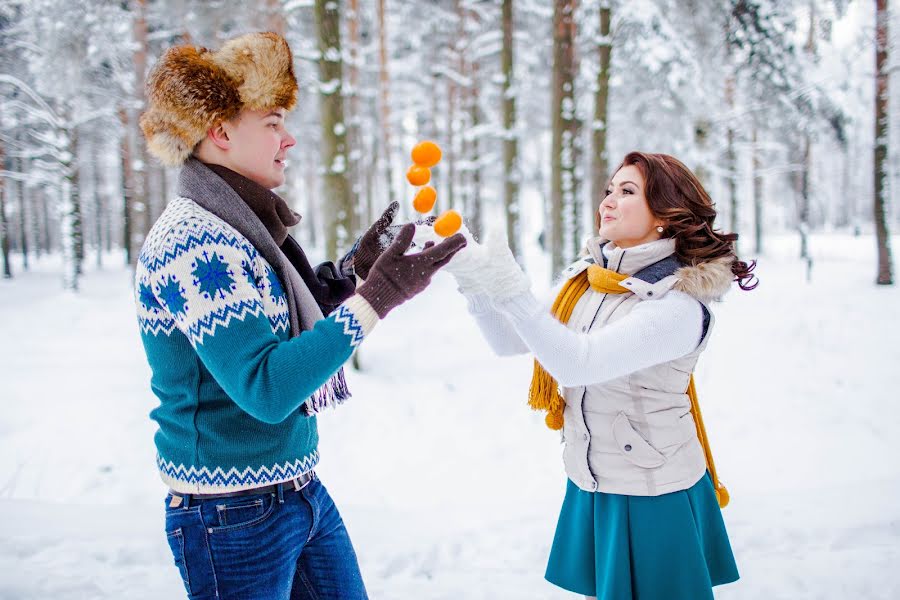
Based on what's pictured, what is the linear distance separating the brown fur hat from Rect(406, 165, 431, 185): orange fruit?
1.55 feet

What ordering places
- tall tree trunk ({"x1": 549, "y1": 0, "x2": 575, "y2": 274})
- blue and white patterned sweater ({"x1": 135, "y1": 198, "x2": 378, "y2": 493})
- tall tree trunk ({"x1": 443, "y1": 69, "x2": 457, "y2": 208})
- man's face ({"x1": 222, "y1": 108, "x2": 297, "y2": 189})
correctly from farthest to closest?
tall tree trunk ({"x1": 443, "y1": 69, "x2": 457, "y2": 208}) < tall tree trunk ({"x1": 549, "y1": 0, "x2": 575, "y2": 274}) < man's face ({"x1": 222, "y1": 108, "x2": 297, "y2": 189}) < blue and white patterned sweater ({"x1": 135, "y1": 198, "x2": 378, "y2": 493})

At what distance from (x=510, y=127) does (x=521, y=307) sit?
40.3 feet

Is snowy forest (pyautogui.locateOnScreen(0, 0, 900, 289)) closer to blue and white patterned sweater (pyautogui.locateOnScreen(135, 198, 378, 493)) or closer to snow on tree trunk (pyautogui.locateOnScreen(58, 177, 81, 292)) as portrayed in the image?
snow on tree trunk (pyautogui.locateOnScreen(58, 177, 81, 292))

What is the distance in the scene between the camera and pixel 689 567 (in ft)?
6.94

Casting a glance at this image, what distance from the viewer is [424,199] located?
6.31 feet

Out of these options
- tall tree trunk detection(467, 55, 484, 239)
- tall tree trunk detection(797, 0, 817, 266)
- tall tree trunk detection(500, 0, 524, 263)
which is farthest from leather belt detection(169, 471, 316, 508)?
tall tree trunk detection(797, 0, 817, 266)

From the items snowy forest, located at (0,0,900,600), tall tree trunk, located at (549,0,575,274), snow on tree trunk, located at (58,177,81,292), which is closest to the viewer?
snowy forest, located at (0,0,900,600)

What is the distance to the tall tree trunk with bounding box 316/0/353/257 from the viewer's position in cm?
764

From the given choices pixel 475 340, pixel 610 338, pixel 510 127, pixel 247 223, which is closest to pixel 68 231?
pixel 475 340

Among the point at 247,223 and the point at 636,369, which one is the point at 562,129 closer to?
the point at 636,369

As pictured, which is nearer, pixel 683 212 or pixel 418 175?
pixel 418 175

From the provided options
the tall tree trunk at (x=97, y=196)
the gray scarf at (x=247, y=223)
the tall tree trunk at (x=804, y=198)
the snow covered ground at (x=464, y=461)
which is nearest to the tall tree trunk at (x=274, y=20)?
the snow covered ground at (x=464, y=461)

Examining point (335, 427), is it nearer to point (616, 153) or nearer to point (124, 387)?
point (124, 387)

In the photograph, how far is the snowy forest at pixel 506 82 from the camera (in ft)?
34.4
